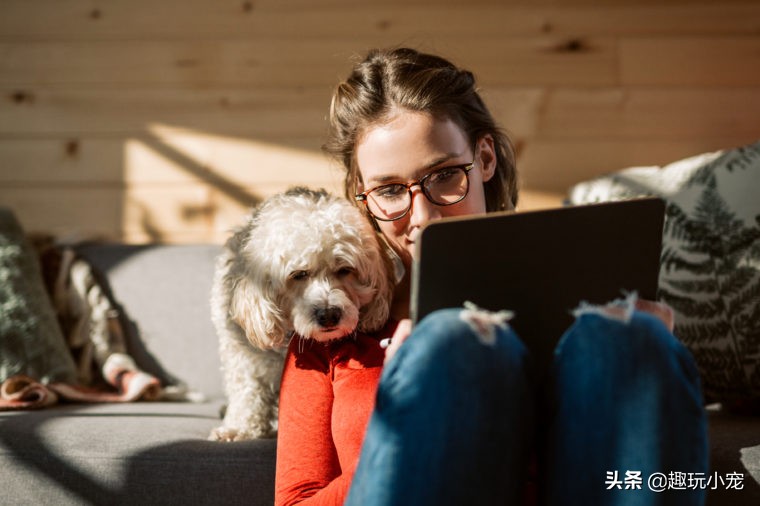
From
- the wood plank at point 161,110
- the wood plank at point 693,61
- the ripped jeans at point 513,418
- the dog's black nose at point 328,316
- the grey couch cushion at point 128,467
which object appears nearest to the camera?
the ripped jeans at point 513,418

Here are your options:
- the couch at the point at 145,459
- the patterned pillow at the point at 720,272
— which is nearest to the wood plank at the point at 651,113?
the patterned pillow at the point at 720,272

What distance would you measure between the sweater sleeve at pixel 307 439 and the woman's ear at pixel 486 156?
524 mm

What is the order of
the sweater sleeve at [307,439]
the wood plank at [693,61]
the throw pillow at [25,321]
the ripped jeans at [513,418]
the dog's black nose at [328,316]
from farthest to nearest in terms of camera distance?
the wood plank at [693,61] < the throw pillow at [25,321] < the dog's black nose at [328,316] < the sweater sleeve at [307,439] < the ripped jeans at [513,418]

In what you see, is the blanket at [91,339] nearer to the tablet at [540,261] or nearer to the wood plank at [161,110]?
the wood plank at [161,110]

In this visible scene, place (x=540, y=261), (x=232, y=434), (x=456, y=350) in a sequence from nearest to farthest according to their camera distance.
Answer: (x=456, y=350) < (x=540, y=261) < (x=232, y=434)

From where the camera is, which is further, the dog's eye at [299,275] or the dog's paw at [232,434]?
the dog's paw at [232,434]

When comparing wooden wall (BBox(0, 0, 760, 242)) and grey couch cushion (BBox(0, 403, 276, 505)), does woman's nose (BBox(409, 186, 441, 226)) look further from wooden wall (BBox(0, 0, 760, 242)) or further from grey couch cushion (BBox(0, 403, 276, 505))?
wooden wall (BBox(0, 0, 760, 242))

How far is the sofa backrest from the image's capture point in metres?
1.94

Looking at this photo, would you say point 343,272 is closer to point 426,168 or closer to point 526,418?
point 426,168

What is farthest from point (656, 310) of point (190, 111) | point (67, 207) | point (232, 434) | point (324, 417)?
point (67, 207)

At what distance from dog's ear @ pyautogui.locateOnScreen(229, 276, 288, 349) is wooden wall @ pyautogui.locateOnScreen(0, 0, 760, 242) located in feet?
3.54

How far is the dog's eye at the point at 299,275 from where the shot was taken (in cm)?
127

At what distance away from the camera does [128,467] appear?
Answer: 1.29 meters

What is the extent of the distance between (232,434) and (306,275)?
388 millimetres
